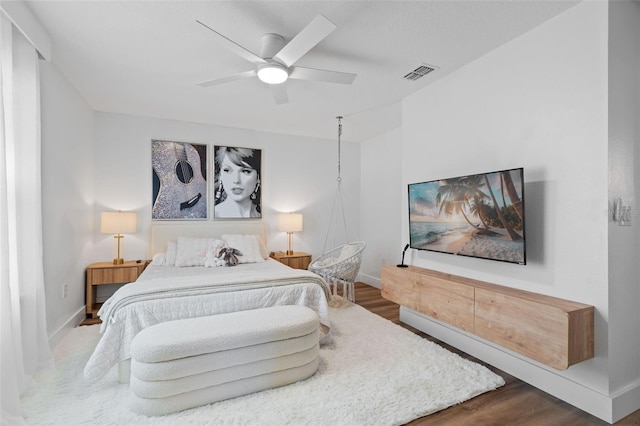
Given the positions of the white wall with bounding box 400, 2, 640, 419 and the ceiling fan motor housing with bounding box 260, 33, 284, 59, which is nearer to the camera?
the white wall with bounding box 400, 2, 640, 419

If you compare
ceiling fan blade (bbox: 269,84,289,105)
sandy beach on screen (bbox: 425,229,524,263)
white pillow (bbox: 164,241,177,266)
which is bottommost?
white pillow (bbox: 164,241,177,266)

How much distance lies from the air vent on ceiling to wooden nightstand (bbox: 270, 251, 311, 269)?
2.95 meters

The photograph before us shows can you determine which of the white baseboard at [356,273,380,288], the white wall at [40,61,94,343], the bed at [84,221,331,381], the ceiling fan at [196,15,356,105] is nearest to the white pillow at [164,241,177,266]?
the bed at [84,221,331,381]

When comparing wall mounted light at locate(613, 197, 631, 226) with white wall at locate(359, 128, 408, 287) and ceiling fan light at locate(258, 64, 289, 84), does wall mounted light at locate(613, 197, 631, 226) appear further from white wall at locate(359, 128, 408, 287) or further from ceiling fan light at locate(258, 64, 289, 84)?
white wall at locate(359, 128, 408, 287)

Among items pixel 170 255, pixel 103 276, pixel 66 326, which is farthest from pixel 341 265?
pixel 66 326

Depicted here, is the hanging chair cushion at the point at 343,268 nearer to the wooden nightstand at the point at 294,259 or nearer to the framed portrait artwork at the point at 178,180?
the wooden nightstand at the point at 294,259

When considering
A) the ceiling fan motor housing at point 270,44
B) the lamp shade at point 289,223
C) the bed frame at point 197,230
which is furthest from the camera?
the lamp shade at point 289,223

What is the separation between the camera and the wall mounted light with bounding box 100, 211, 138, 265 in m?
3.91

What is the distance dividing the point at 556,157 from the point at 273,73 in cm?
222

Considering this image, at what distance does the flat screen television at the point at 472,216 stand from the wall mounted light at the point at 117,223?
11.4 feet

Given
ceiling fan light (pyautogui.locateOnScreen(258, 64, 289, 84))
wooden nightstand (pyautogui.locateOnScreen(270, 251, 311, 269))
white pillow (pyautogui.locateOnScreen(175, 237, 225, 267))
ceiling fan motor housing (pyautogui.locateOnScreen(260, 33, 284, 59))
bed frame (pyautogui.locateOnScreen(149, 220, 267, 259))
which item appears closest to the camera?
ceiling fan motor housing (pyautogui.locateOnScreen(260, 33, 284, 59))

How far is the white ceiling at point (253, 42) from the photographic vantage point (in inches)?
83.4

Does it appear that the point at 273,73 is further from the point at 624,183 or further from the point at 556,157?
the point at 624,183

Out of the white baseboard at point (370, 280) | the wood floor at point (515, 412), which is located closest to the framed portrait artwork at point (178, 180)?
the white baseboard at point (370, 280)
